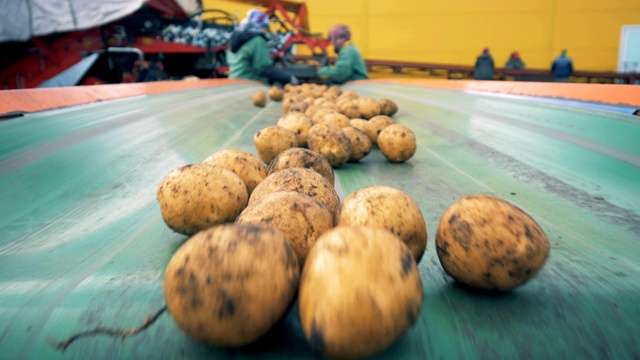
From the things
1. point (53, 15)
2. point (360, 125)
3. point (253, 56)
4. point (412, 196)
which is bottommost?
point (412, 196)

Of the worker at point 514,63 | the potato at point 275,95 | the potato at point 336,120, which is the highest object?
the worker at point 514,63

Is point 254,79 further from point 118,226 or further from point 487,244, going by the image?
point 487,244

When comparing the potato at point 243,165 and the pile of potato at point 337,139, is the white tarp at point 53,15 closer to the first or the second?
the pile of potato at point 337,139

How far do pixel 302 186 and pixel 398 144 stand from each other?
0.98m

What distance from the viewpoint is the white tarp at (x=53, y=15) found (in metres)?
4.42

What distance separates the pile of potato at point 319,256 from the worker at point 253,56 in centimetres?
638

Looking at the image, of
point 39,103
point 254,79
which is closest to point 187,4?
point 254,79

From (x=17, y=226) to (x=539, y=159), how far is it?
2257mm

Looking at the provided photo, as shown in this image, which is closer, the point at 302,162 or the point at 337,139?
the point at 302,162

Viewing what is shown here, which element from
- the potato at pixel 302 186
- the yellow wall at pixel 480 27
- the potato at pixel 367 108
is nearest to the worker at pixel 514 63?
the yellow wall at pixel 480 27

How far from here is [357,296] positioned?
598 mm

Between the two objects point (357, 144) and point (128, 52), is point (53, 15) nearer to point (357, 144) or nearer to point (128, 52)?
point (128, 52)

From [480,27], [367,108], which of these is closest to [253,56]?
[367,108]

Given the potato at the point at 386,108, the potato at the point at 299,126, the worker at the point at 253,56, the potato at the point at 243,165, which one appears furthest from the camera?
the worker at the point at 253,56
